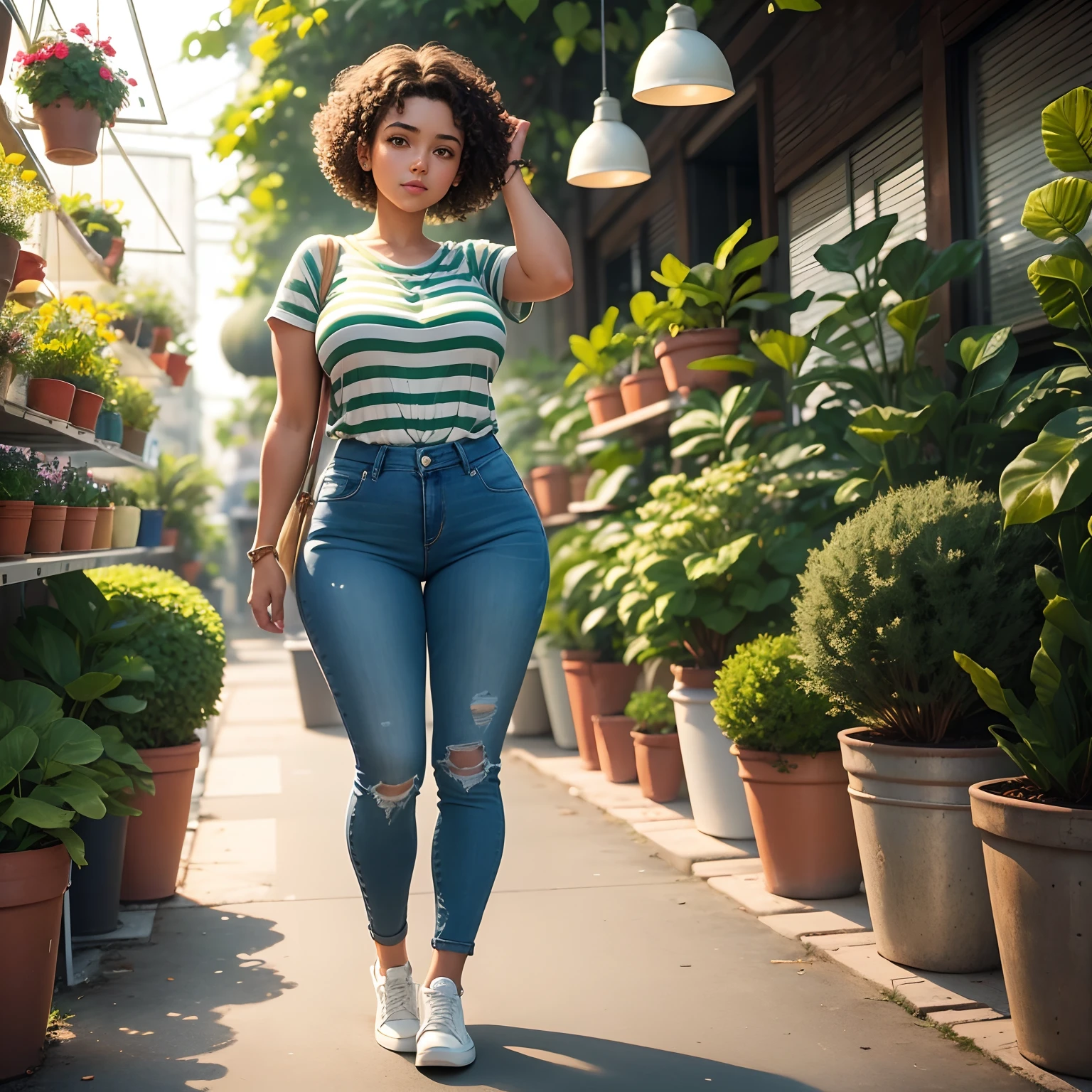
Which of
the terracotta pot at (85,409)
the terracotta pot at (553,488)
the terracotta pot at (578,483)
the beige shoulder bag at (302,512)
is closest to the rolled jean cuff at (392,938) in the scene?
the beige shoulder bag at (302,512)

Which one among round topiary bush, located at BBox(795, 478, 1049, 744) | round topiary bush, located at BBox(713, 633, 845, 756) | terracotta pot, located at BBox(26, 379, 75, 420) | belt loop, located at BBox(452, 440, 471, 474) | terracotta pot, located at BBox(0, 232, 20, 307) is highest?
terracotta pot, located at BBox(0, 232, 20, 307)

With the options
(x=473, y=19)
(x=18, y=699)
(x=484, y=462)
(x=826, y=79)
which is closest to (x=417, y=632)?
(x=484, y=462)

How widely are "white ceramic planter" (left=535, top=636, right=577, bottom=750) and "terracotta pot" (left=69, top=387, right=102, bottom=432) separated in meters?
2.75

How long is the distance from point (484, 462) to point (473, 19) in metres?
4.94

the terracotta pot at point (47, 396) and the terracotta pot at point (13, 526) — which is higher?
the terracotta pot at point (47, 396)

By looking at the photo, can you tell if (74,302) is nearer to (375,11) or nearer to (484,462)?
(484,462)

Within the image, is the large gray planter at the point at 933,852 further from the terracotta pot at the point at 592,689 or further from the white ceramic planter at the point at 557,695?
the white ceramic planter at the point at 557,695

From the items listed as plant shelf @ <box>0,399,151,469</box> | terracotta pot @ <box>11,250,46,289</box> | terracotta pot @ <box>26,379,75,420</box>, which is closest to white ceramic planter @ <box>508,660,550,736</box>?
plant shelf @ <box>0,399,151,469</box>

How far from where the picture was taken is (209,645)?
11.3 ft

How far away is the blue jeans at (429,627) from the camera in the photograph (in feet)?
6.77

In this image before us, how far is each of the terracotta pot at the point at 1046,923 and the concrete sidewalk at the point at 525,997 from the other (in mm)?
110

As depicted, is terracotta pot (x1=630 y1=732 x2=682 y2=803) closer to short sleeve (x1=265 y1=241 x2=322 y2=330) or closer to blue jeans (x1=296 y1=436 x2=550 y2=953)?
blue jeans (x1=296 y1=436 x2=550 y2=953)

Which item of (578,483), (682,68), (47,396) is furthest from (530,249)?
(578,483)

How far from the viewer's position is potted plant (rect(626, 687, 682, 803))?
14.8ft
